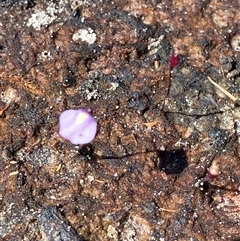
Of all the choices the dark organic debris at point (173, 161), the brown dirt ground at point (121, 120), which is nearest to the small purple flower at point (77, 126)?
the brown dirt ground at point (121, 120)

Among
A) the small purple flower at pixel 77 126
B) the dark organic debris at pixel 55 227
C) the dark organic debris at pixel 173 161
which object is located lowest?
the dark organic debris at pixel 173 161

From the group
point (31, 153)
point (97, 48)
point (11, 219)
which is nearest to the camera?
point (11, 219)

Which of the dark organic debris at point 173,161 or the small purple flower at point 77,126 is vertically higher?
the small purple flower at point 77,126

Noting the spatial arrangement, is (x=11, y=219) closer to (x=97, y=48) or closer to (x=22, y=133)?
(x=22, y=133)

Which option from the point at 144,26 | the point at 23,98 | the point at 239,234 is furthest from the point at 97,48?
the point at 239,234

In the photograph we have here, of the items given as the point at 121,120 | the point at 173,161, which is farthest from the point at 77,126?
the point at 173,161

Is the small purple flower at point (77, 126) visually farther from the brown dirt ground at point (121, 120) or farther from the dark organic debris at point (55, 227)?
the dark organic debris at point (55, 227)
